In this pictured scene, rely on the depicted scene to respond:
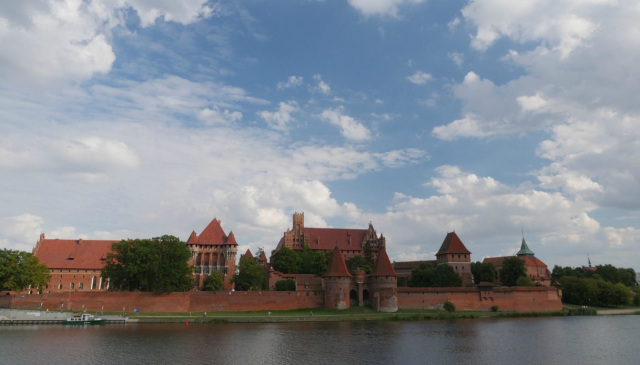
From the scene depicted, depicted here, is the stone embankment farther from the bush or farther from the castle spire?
the castle spire

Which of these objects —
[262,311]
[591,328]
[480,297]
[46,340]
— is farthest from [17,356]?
[480,297]

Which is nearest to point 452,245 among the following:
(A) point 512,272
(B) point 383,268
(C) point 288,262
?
(A) point 512,272

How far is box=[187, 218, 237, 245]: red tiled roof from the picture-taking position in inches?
2813

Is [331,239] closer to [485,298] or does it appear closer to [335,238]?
[335,238]

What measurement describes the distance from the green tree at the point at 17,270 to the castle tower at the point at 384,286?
4089cm

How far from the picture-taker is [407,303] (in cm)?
5806

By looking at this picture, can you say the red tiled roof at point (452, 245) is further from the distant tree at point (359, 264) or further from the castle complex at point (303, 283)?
the distant tree at point (359, 264)

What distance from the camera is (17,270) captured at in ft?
172

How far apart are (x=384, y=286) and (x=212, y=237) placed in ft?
96.8

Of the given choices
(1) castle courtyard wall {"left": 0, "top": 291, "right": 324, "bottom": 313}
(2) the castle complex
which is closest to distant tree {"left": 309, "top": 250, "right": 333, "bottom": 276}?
(2) the castle complex

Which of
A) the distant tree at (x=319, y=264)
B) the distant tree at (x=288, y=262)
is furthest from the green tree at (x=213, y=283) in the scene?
the distant tree at (x=319, y=264)

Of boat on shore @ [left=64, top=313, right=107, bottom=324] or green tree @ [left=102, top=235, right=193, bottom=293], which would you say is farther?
green tree @ [left=102, top=235, right=193, bottom=293]

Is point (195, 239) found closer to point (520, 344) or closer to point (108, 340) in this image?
point (108, 340)

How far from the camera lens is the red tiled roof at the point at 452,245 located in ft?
245
